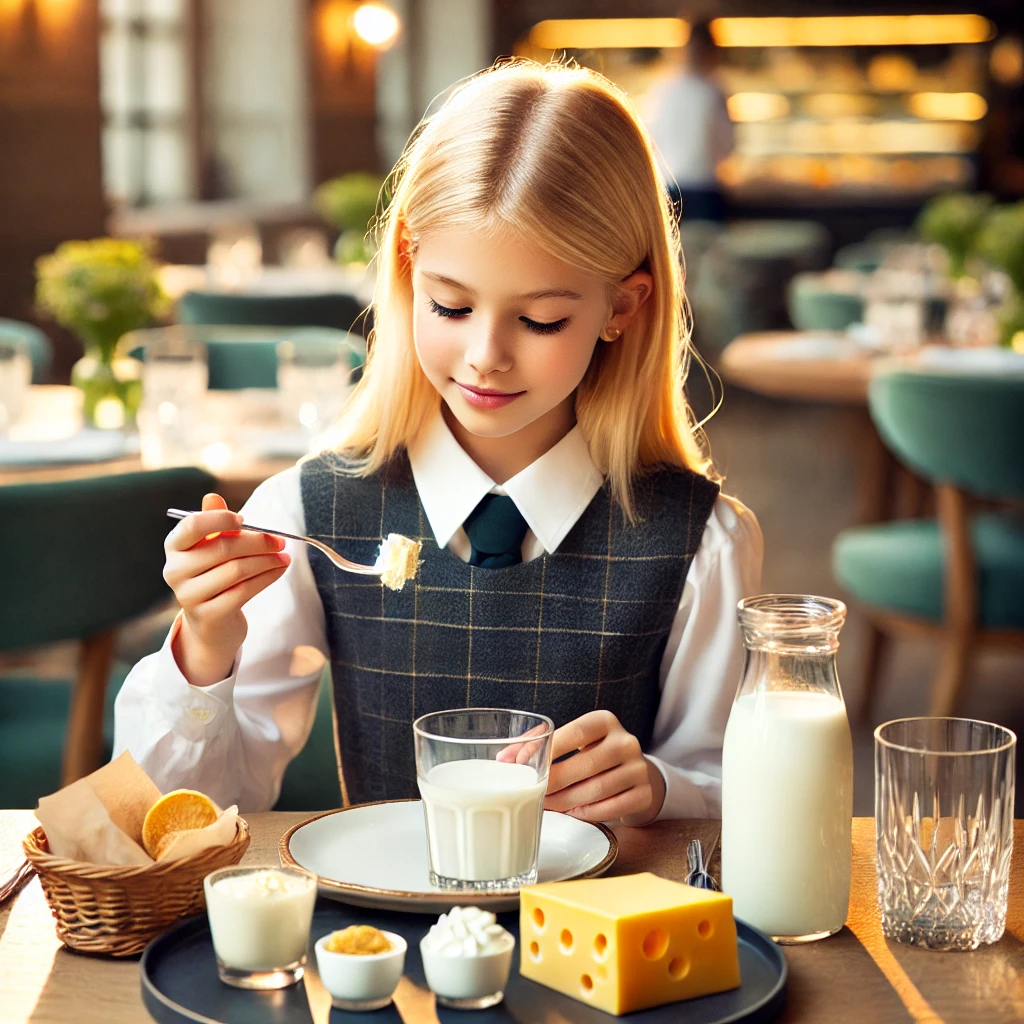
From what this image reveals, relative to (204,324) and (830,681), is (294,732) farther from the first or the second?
(204,324)

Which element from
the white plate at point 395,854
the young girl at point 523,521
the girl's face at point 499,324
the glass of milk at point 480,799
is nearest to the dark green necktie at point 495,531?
the young girl at point 523,521

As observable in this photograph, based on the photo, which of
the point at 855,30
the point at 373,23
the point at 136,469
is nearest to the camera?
the point at 136,469

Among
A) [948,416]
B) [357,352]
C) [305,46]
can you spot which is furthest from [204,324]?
[305,46]

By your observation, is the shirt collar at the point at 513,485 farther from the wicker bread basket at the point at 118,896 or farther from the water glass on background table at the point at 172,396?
the water glass on background table at the point at 172,396

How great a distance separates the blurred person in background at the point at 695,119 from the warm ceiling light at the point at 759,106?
2.42 m

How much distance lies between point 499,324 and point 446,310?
5 cm

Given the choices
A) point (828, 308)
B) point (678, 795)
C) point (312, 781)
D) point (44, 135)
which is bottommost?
point (312, 781)

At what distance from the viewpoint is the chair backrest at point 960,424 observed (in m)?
3.14

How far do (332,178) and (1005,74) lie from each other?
16.2 feet

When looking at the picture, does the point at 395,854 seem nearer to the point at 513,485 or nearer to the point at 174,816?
the point at 174,816

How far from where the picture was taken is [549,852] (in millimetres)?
1135

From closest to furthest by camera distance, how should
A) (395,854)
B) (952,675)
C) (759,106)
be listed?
(395,854)
(952,675)
(759,106)

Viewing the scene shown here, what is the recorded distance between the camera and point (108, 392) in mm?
3078

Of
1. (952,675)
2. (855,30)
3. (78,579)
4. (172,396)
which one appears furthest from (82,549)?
(855,30)
